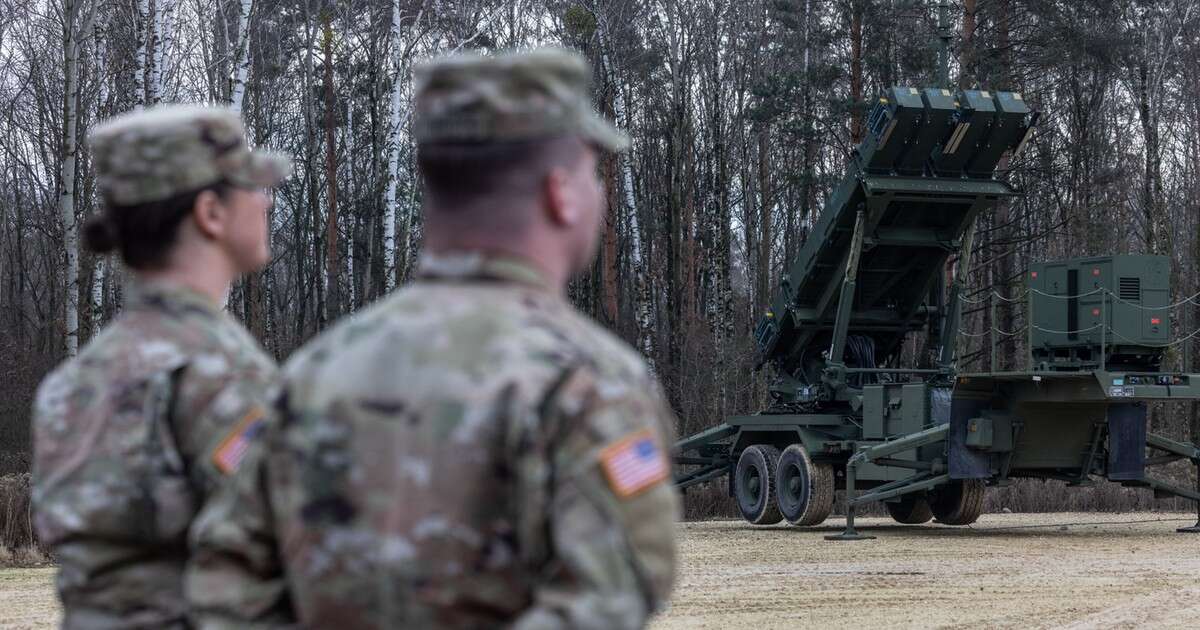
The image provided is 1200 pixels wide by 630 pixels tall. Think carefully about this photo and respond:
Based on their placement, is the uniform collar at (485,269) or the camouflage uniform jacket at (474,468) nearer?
the camouflage uniform jacket at (474,468)

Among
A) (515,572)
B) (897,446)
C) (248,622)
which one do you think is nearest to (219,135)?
(248,622)

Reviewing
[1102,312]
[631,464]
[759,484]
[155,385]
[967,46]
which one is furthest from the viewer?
[967,46]

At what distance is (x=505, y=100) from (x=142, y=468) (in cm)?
101

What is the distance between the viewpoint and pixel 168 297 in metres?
2.71

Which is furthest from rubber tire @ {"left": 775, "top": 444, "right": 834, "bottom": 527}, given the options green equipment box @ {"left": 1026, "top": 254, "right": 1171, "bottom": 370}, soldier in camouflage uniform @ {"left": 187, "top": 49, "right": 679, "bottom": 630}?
soldier in camouflage uniform @ {"left": 187, "top": 49, "right": 679, "bottom": 630}

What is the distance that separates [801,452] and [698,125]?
2279cm

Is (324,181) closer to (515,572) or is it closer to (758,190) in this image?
(758,190)

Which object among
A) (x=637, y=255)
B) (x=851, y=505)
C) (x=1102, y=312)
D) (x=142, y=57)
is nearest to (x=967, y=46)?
(x=637, y=255)

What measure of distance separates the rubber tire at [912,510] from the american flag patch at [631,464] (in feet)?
52.0

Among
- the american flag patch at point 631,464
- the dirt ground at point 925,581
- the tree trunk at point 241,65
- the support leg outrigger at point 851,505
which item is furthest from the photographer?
the support leg outrigger at point 851,505

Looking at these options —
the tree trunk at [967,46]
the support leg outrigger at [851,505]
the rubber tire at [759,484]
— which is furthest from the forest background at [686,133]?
the support leg outrigger at [851,505]

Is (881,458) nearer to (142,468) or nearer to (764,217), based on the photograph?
(142,468)

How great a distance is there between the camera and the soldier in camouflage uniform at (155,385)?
2.58m

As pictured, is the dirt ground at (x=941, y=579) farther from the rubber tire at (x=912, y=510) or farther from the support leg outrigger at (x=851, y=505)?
the rubber tire at (x=912, y=510)
